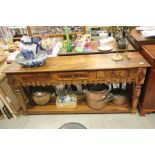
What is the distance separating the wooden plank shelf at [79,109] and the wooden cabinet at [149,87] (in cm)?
19

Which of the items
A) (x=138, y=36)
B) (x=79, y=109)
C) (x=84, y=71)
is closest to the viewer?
(x=84, y=71)

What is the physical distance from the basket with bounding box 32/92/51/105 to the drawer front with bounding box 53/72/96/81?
427 millimetres

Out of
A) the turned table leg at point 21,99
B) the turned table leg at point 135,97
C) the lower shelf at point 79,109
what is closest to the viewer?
the turned table leg at point 135,97

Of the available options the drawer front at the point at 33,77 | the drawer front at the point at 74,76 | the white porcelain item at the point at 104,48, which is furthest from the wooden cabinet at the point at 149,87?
the drawer front at the point at 33,77

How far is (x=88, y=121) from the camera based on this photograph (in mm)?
1732

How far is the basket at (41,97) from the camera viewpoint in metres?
1.80

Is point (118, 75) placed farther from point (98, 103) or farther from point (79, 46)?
point (79, 46)

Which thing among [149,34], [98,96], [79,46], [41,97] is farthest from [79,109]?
[149,34]

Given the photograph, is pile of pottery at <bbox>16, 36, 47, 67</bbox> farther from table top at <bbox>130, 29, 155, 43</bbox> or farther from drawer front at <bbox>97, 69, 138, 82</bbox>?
table top at <bbox>130, 29, 155, 43</bbox>

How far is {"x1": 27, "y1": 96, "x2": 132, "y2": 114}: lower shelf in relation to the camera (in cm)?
175

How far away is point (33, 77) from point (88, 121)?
0.78 meters

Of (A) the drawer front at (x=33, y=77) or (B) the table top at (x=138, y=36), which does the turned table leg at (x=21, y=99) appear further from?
(B) the table top at (x=138, y=36)
